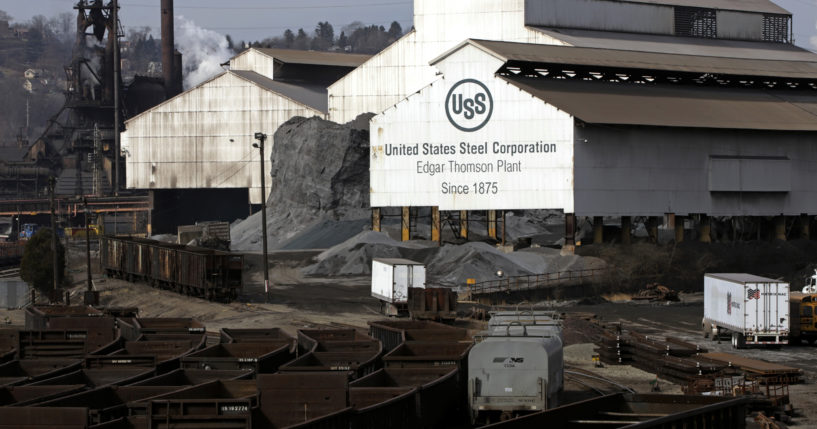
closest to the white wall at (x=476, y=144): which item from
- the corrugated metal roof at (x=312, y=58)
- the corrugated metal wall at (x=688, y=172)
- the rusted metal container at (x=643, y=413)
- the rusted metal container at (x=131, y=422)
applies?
the corrugated metal wall at (x=688, y=172)

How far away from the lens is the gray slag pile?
10081 centimetres

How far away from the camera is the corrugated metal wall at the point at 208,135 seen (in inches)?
4321

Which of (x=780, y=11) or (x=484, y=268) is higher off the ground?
(x=780, y=11)

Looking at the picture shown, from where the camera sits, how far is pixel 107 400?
81.0ft

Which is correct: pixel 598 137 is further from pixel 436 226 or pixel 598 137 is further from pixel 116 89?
pixel 116 89

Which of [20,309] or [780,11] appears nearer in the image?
[20,309]

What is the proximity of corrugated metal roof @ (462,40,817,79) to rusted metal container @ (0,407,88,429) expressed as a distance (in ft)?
182

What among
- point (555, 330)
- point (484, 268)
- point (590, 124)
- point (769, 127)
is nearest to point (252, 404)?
point (555, 330)

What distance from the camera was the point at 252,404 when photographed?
2394cm

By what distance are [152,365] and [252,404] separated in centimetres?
749

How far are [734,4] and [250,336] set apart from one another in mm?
78979

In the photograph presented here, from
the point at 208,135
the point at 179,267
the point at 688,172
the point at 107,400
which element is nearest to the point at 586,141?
the point at 688,172

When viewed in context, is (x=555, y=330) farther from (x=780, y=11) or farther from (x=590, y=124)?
(x=780, y=11)

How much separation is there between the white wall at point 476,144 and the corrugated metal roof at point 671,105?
157 cm
